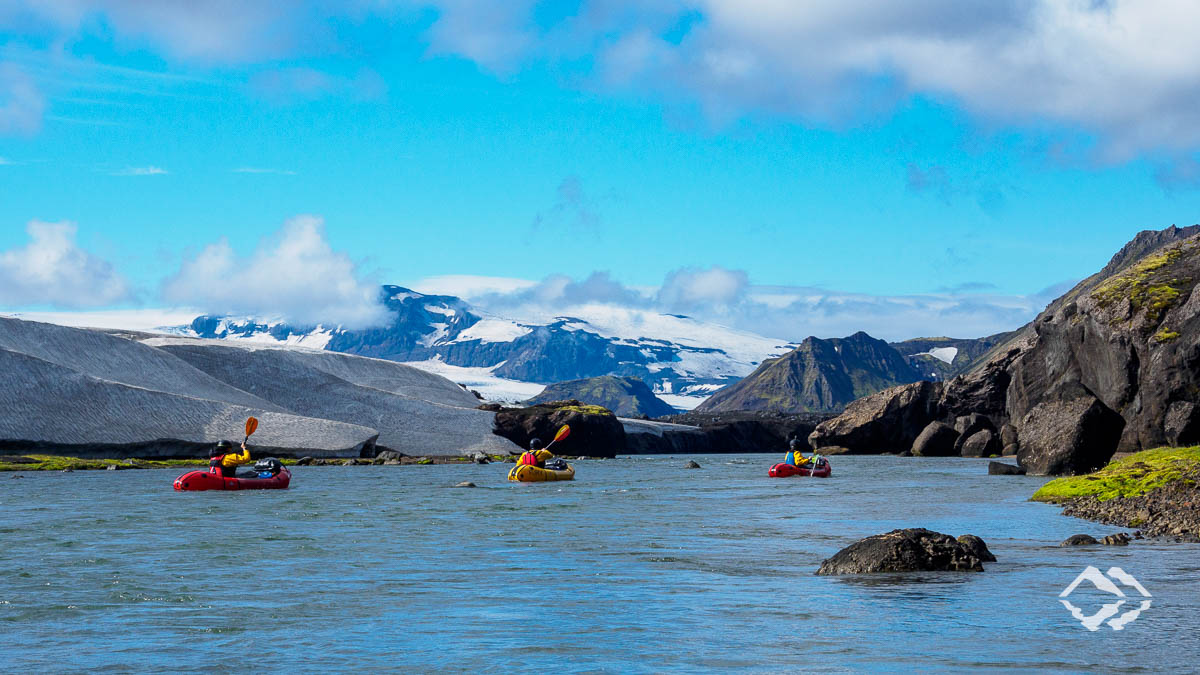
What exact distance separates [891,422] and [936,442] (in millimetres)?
22889

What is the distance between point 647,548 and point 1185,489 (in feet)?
51.4

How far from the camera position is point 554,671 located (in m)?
15.3

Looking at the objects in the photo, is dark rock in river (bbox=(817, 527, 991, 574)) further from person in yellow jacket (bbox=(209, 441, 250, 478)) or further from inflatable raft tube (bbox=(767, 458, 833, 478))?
inflatable raft tube (bbox=(767, 458, 833, 478))

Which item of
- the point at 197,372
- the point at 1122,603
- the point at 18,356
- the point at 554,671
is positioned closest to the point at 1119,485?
the point at 1122,603

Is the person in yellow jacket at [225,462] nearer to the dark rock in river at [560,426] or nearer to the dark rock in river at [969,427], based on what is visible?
the dark rock in river at [560,426]

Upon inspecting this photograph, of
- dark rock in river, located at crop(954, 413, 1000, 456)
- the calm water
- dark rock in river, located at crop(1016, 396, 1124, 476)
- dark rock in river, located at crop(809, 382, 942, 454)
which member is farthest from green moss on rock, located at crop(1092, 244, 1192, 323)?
dark rock in river, located at crop(809, 382, 942, 454)

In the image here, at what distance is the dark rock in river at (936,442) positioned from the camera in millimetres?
143500

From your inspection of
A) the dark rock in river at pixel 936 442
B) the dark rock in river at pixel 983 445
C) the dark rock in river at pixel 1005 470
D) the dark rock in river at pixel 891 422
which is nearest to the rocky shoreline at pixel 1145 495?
the dark rock in river at pixel 1005 470

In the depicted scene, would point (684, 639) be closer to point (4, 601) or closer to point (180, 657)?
point (180, 657)

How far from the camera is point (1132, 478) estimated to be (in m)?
38.7

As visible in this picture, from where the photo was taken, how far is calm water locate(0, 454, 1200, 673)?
639 inches

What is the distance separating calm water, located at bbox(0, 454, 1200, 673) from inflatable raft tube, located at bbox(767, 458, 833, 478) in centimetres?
3628

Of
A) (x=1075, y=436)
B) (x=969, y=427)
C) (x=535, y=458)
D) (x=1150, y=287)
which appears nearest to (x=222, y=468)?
(x=535, y=458)

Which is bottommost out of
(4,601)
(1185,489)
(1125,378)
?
(4,601)
